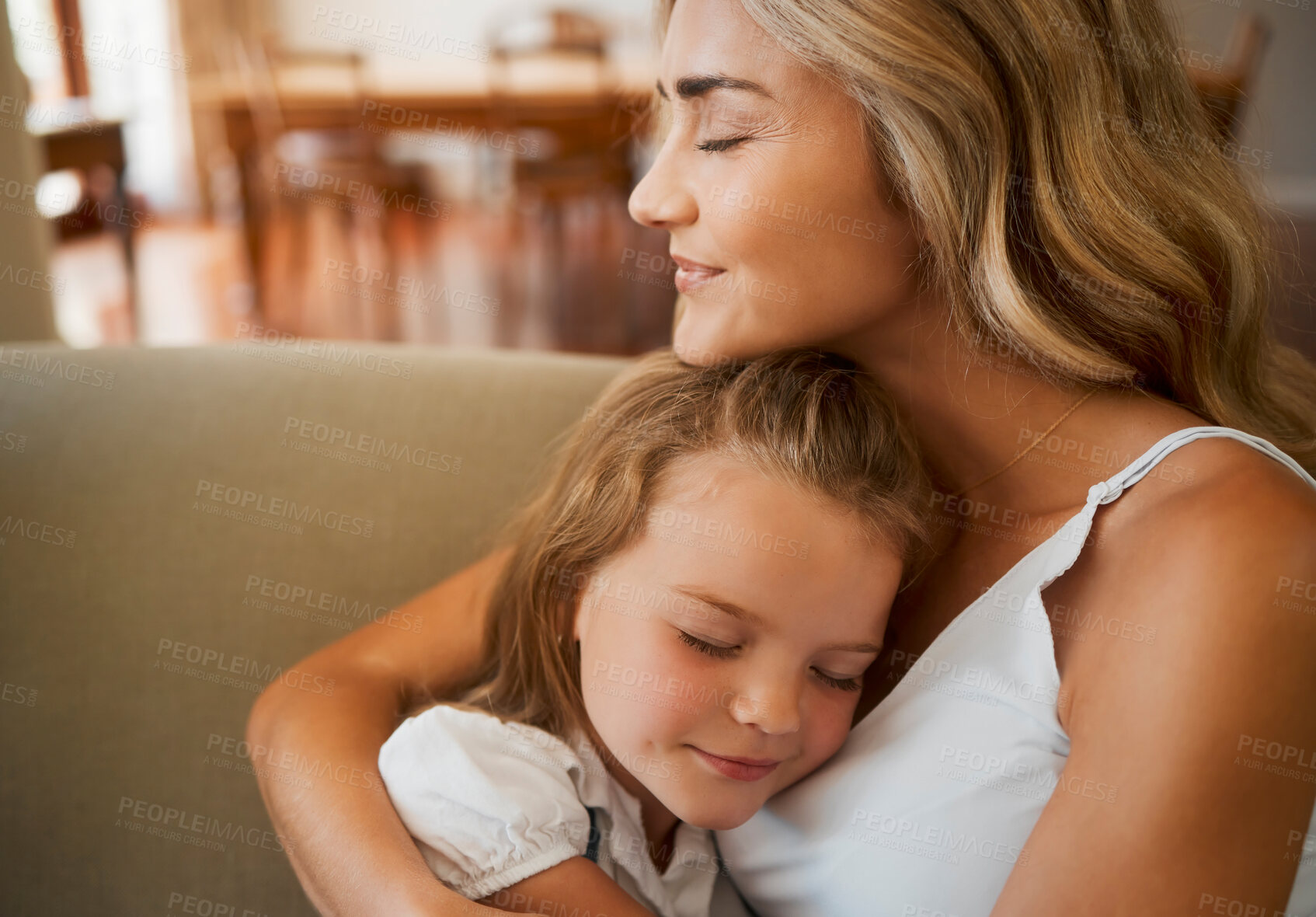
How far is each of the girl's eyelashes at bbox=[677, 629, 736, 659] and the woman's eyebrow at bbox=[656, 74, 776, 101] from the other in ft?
1.52

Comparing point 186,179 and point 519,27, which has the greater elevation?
point 519,27

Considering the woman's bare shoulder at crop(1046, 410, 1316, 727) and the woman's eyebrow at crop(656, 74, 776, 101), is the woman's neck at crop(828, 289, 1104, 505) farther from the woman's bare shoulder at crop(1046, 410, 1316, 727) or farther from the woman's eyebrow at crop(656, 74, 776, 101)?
the woman's eyebrow at crop(656, 74, 776, 101)

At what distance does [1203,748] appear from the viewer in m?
0.76

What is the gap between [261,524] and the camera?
4.07ft

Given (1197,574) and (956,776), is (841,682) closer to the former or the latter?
(956,776)

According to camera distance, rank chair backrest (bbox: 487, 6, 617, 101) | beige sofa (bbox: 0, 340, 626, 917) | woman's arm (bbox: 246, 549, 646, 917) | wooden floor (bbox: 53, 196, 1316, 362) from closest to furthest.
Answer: woman's arm (bbox: 246, 549, 646, 917), beige sofa (bbox: 0, 340, 626, 917), chair backrest (bbox: 487, 6, 617, 101), wooden floor (bbox: 53, 196, 1316, 362)

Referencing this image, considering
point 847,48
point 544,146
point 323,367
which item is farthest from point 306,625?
point 544,146

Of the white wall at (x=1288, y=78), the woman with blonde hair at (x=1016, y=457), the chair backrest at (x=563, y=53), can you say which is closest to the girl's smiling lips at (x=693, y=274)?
the woman with blonde hair at (x=1016, y=457)

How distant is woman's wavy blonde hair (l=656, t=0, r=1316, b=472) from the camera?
0.89m

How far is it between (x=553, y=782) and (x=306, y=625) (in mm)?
476

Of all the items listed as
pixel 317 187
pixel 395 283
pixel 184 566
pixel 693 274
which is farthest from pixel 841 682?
pixel 317 187

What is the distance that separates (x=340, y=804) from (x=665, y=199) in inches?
24.3

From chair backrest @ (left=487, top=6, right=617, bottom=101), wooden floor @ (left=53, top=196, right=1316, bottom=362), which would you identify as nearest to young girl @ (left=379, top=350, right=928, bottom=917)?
A: wooden floor @ (left=53, top=196, right=1316, bottom=362)

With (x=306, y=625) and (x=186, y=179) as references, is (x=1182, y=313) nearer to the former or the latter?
(x=306, y=625)
